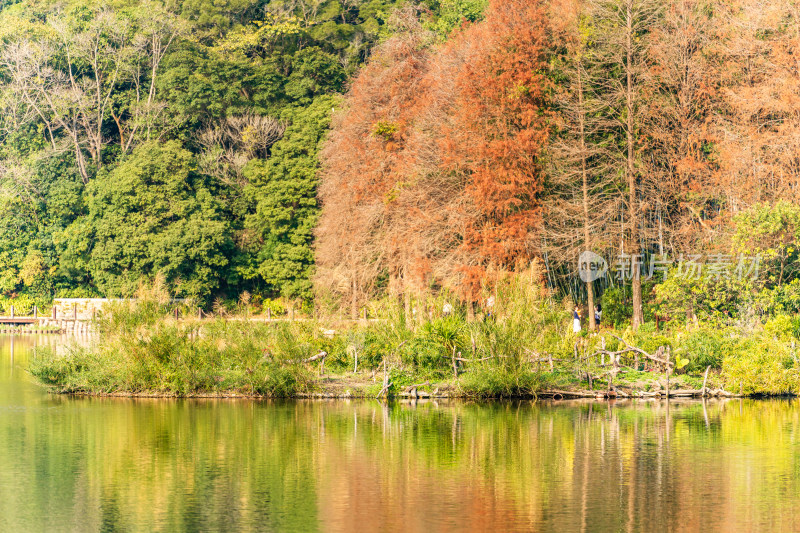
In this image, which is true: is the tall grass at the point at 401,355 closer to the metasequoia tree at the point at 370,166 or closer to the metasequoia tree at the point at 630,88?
the metasequoia tree at the point at 630,88

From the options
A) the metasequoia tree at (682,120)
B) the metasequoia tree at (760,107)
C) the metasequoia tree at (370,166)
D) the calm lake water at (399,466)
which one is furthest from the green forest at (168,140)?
the calm lake water at (399,466)

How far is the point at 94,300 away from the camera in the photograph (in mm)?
56281

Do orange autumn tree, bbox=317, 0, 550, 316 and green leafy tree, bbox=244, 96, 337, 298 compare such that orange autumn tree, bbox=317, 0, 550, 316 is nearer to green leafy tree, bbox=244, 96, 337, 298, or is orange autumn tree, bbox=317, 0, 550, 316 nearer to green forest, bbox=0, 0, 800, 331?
green forest, bbox=0, 0, 800, 331

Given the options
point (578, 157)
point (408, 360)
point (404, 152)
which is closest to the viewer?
point (408, 360)

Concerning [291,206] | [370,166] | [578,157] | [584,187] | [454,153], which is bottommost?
[584,187]

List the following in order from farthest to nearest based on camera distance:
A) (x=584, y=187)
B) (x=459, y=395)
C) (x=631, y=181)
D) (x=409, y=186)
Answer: (x=409, y=186) → (x=584, y=187) → (x=631, y=181) → (x=459, y=395)

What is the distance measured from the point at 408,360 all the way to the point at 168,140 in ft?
135

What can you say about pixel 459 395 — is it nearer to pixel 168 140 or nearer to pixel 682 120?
pixel 682 120

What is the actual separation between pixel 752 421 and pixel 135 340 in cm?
1406

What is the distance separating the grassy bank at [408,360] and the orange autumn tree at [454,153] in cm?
1009

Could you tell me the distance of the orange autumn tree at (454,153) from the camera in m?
37.8

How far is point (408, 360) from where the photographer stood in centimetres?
2509

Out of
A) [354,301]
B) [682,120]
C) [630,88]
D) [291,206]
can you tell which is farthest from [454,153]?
[291,206]

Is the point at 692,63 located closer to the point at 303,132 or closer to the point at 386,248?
the point at 386,248
